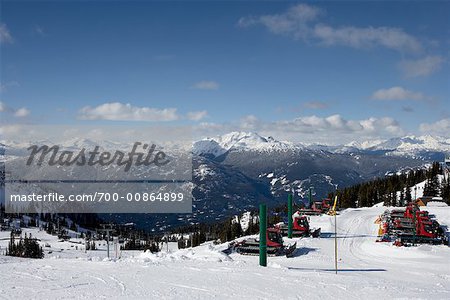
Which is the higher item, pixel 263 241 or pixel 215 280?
pixel 263 241

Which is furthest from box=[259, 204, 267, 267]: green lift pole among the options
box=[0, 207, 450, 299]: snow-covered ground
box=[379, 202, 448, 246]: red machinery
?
box=[379, 202, 448, 246]: red machinery

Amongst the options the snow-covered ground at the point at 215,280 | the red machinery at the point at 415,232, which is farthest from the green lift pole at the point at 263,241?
the red machinery at the point at 415,232

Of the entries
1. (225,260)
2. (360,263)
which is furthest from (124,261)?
(360,263)

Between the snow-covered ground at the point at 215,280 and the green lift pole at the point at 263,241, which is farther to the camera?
the green lift pole at the point at 263,241

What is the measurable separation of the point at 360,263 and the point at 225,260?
8815 millimetres

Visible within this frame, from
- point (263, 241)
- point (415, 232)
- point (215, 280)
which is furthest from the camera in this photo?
point (415, 232)

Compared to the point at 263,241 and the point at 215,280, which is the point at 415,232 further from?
the point at 215,280

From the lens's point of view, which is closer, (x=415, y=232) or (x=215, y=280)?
(x=215, y=280)

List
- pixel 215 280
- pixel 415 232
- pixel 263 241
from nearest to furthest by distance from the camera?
pixel 215 280
pixel 263 241
pixel 415 232

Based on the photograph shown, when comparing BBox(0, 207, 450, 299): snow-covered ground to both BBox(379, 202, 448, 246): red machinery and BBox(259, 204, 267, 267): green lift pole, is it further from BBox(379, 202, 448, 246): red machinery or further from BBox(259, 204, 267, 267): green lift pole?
BBox(379, 202, 448, 246): red machinery

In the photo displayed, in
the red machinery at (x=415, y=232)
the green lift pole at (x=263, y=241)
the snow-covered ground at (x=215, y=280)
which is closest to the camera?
the snow-covered ground at (x=215, y=280)

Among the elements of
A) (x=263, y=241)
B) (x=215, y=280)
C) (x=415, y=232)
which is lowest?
(x=415, y=232)

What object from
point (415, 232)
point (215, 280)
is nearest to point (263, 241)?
point (215, 280)

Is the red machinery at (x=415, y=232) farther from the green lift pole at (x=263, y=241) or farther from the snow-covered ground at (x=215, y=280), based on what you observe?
the green lift pole at (x=263, y=241)
